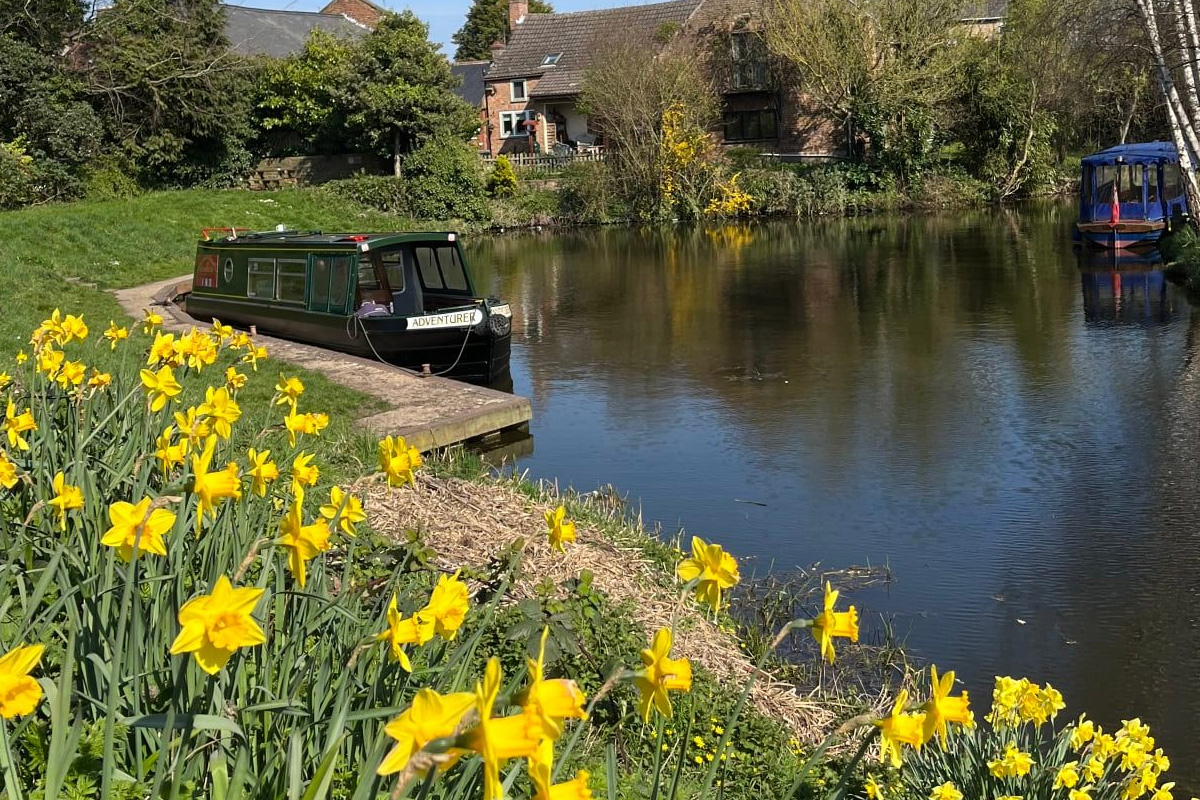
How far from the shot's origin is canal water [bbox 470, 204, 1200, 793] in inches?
285

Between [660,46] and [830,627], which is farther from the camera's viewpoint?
[660,46]

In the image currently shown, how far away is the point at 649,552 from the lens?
7.54 m

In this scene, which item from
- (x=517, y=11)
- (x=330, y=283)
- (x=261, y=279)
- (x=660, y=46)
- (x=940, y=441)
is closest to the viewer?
(x=940, y=441)

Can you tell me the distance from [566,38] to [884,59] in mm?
15689

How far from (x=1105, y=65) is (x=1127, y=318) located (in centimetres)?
640

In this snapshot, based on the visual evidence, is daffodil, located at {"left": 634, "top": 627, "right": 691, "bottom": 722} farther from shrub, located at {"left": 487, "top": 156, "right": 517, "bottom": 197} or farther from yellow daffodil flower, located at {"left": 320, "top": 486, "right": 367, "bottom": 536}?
shrub, located at {"left": 487, "top": 156, "right": 517, "bottom": 197}

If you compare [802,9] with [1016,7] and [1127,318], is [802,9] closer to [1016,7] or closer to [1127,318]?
[1016,7]

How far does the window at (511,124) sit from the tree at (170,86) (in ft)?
44.4

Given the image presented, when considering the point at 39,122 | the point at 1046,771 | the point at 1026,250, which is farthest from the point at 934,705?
the point at 39,122

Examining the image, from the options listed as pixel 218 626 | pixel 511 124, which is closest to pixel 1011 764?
pixel 218 626

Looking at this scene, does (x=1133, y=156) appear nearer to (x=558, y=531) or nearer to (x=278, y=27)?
(x=558, y=531)

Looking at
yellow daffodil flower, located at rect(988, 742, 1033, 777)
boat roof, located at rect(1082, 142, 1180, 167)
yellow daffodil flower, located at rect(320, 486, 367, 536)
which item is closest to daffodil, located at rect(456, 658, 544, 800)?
yellow daffodil flower, located at rect(320, 486, 367, 536)

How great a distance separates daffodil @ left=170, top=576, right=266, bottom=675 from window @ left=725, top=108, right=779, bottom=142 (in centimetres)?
4505

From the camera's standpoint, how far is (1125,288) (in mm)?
20703
